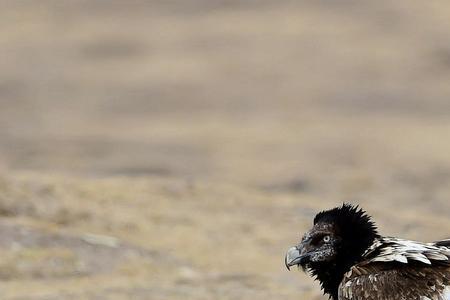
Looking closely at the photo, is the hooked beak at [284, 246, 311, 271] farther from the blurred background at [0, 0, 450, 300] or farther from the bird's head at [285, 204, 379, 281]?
the blurred background at [0, 0, 450, 300]

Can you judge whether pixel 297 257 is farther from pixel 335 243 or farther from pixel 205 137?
pixel 205 137

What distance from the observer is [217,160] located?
920 inches

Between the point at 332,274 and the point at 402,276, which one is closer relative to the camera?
the point at 402,276

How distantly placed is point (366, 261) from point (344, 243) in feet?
0.97

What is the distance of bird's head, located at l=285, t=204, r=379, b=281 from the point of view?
27.2 ft

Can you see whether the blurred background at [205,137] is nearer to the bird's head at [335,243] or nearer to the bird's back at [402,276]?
the bird's head at [335,243]

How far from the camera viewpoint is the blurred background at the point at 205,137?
42.4 feet

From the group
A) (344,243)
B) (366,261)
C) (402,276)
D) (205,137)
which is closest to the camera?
(402,276)

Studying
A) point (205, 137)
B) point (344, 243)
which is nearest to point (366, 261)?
point (344, 243)

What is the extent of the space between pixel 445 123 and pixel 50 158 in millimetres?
7256

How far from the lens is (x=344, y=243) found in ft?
27.3

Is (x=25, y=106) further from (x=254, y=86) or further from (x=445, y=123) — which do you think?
(x=445, y=123)

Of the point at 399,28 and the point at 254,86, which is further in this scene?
the point at 399,28

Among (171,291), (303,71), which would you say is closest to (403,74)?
(303,71)
